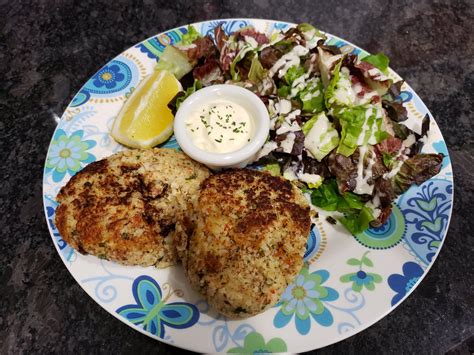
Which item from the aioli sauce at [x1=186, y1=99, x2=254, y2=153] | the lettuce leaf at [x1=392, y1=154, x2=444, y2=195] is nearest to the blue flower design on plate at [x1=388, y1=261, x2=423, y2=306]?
the lettuce leaf at [x1=392, y1=154, x2=444, y2=195]

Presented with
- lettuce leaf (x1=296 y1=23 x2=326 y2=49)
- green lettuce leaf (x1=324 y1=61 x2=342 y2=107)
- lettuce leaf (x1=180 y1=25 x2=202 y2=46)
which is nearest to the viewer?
green lettuce leaf (x1=324 y1=61 x2=342 y2=107)

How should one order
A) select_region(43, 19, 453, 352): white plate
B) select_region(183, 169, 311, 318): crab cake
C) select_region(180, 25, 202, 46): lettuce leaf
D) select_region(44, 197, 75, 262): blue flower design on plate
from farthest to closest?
select_region(180, 25, 202, 46): lettuce leaf → select_region(44, 197, 75, 262): blue flower design on plate → select_region(43, 19, 453, 352): white plate → select_region(183, 169, 311, 318): crab cake

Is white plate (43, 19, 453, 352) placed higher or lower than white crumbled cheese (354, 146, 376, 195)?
lower

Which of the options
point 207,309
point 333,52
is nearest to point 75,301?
point 207,309

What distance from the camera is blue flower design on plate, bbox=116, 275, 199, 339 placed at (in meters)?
2.23

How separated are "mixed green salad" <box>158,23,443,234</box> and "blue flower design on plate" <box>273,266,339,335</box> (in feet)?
1.52

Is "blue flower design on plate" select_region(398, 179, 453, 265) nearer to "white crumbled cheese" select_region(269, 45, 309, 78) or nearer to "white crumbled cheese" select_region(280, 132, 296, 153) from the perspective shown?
"white crumbled cheese" select_region(280, 132, 296, 153)

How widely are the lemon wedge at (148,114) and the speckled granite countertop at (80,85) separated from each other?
2.89ft

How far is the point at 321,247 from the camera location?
2656 mm

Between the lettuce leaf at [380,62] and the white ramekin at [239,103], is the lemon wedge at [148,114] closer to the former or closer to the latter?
the white ramekin at [239,103]

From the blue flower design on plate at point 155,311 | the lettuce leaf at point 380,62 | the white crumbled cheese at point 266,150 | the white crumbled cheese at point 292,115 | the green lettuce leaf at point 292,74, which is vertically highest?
the lettuce leaf at point 380,62

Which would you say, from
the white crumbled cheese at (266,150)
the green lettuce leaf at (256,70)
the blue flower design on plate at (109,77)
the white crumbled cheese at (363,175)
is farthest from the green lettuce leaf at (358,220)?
the blue flower design on plate at (109,77)

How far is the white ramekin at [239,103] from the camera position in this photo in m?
2.66

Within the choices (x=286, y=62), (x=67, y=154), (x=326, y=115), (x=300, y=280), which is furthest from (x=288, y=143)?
(x=67, y=154)
